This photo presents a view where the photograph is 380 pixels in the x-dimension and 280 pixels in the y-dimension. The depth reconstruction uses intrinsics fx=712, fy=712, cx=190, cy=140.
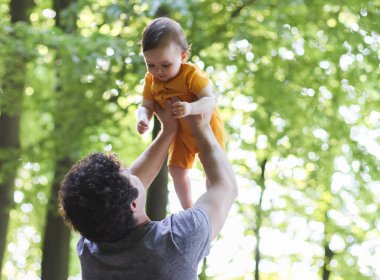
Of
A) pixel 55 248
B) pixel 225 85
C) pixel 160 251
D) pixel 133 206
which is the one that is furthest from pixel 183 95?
pixel 55 248

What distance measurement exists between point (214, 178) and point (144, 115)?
0.54 m

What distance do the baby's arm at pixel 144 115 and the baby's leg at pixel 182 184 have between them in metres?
0.25

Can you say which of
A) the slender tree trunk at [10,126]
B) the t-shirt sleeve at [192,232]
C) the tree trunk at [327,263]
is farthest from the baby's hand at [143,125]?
the tree trunk at [327,263]

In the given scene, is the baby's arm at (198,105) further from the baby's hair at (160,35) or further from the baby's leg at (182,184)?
the baby's leg at (182,184)

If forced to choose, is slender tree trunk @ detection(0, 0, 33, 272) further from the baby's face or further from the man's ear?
the man's ear

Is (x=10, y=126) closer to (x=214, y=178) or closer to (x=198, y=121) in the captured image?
(x=198, y=121)

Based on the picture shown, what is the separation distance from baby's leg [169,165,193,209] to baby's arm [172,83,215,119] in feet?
1.15

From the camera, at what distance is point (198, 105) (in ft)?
8.37

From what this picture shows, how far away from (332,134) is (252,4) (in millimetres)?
1678

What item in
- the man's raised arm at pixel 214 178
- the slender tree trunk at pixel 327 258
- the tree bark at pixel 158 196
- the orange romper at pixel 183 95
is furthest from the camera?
the slender tree trunk at pixel 327 258

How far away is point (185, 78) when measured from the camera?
269cm

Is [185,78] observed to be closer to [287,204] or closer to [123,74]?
[123,74]

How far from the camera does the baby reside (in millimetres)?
2623

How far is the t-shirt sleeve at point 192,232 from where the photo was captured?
82.0 inches
